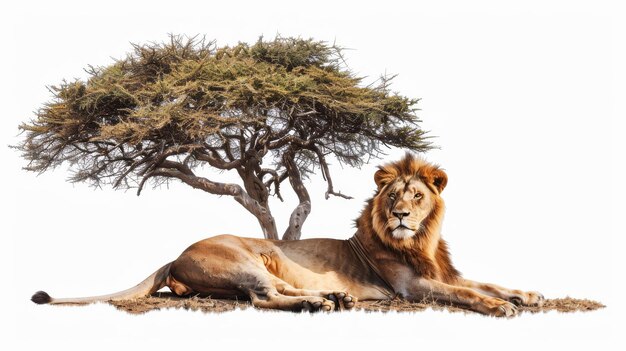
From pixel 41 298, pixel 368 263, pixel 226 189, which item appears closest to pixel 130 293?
pixel 41 298

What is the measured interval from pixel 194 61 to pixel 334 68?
1.81 metres

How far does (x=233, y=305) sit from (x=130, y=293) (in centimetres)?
123

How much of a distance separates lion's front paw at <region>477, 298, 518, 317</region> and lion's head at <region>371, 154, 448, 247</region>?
45.1 inches

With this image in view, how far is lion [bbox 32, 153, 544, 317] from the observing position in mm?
9742

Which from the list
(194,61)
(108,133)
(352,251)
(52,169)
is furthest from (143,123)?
(352,251)

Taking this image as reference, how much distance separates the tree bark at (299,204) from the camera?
11.8 meters

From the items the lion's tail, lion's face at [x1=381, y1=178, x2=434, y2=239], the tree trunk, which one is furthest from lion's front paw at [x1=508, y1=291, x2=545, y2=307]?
the lion's tail

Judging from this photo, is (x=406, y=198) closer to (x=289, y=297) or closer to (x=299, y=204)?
(x=289, y=297)

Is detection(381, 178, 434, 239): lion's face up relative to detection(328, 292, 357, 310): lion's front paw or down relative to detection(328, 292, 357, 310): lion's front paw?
up

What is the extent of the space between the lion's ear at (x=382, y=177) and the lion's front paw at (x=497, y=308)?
5.89ft

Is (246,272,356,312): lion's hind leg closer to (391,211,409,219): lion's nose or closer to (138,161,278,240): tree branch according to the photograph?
(391,211,409,219): lion's nose

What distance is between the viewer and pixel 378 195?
10422 millimetres

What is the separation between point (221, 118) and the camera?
10.6 m

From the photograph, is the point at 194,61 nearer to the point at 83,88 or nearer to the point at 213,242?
the point at 83,88
